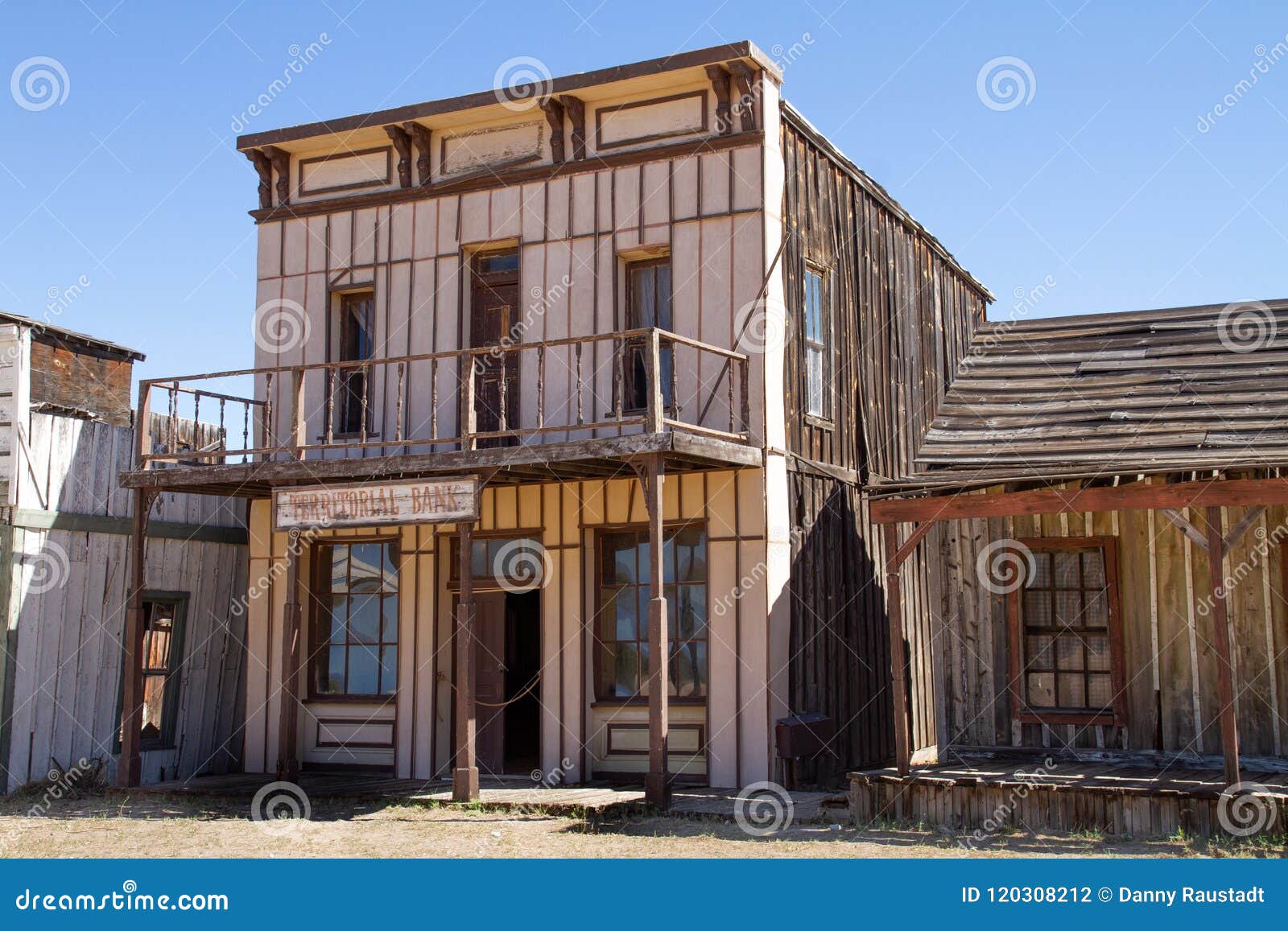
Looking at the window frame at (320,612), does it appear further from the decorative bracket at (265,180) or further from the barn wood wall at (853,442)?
the barn wood wall at (853,442)

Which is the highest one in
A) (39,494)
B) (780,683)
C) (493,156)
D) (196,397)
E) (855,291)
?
(493,156)

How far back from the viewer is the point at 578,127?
14766mm

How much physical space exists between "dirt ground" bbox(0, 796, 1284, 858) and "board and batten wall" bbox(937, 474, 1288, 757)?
313 centimetres

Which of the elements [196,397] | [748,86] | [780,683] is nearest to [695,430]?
[780,683]

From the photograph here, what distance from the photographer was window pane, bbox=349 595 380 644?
616 inches

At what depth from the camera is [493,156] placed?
15.3 m

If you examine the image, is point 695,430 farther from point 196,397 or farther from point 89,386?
point 89,386

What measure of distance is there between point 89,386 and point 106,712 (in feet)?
39.2

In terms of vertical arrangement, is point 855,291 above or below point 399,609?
above

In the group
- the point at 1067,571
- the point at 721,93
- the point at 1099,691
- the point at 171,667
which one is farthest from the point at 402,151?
the point at 1099,691

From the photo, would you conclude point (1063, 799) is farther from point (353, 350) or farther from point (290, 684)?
point (353, 350)

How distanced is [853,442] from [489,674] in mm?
4867

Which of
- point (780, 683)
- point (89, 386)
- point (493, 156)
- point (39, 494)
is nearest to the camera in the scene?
point (780, 683)

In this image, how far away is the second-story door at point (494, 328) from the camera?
49.7ft
